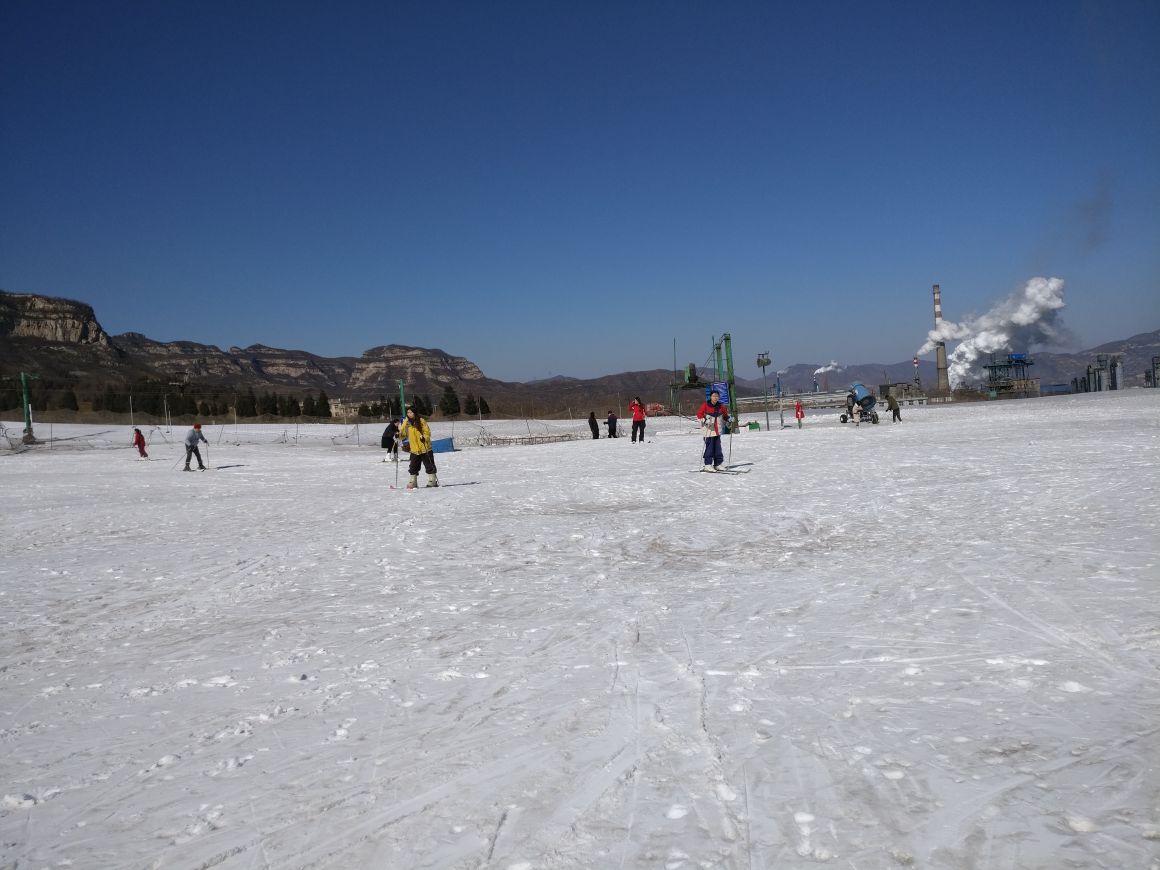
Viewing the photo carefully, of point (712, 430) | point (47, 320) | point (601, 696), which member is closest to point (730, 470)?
point (712, 430)


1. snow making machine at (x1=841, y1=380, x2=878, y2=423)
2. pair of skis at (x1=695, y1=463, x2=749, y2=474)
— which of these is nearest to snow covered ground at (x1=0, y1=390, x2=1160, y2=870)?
pair of skis at (x1=695, y1=463, x2=749, y2=474)

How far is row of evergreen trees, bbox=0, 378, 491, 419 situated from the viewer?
5784 cm

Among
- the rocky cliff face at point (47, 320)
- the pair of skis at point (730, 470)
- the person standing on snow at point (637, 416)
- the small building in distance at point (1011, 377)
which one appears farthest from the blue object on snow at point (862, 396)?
the rocky cliff face at point (47, 320)

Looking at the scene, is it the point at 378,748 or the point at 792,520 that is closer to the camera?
the point at 378,748

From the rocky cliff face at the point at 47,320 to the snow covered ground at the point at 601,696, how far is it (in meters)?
214

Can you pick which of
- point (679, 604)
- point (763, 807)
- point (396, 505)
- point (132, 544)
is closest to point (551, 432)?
point (396, 505)

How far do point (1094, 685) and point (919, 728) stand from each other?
111 centimetres

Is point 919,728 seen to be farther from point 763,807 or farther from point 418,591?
point 418,591

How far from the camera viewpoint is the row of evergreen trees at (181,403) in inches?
2277

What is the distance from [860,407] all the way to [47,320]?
214714 millimetres

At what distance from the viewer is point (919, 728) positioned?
3264 millimetres

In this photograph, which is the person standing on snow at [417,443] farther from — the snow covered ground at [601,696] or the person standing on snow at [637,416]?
the person standing on snow at [637,416]

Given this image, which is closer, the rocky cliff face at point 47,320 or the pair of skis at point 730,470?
the pair of skis at point 730,470

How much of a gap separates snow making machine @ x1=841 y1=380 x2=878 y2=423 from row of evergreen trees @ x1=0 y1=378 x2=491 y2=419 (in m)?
25.2
